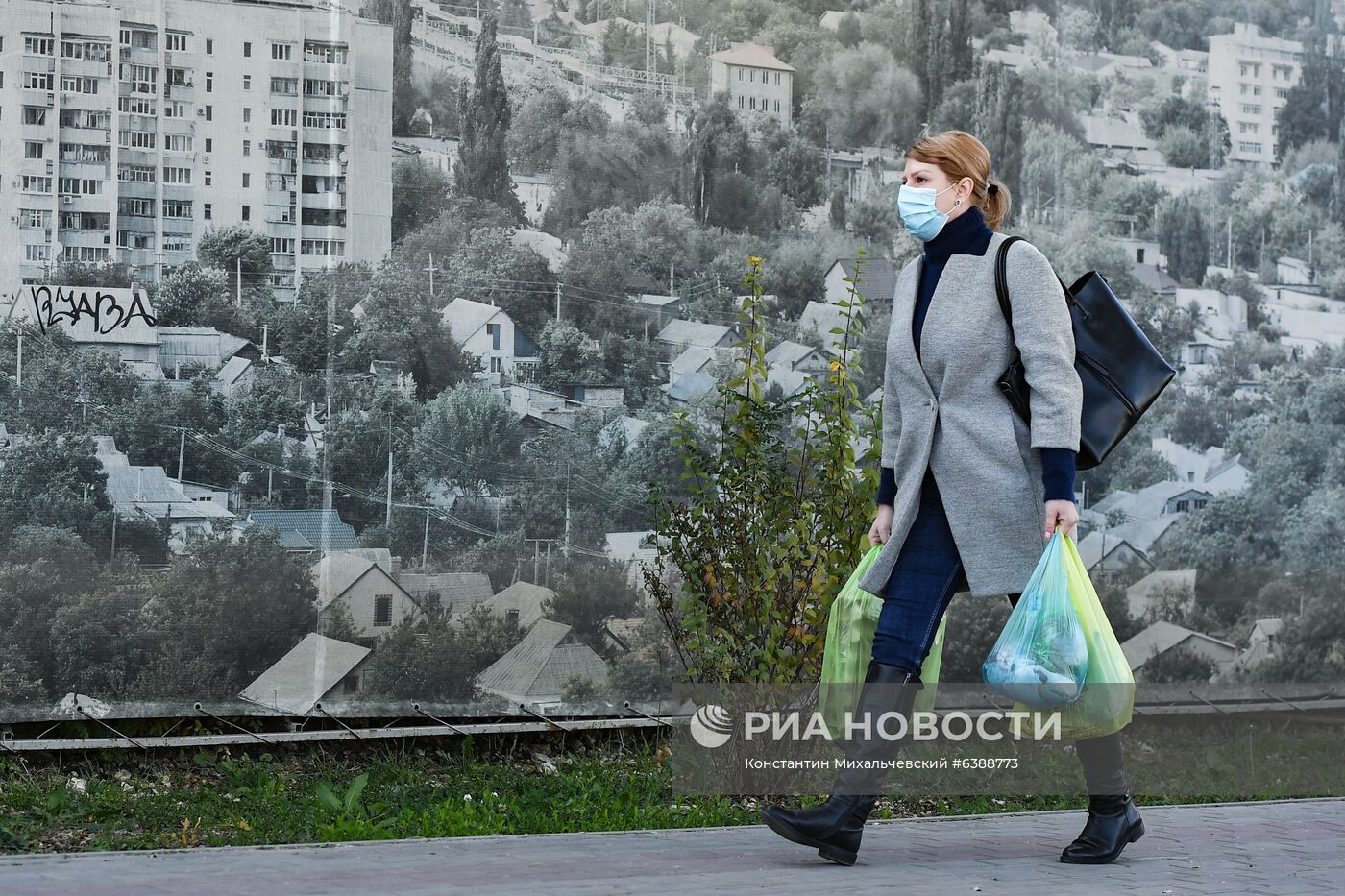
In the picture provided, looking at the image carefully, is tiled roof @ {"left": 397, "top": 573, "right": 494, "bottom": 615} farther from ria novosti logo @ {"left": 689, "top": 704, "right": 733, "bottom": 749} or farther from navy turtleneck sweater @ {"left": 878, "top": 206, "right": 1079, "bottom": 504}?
navy turtleneck sweater @ {"left": 878, "top": 206, "right": 1079, "bottom": 504}

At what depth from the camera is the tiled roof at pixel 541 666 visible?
6.20m

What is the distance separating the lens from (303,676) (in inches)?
232

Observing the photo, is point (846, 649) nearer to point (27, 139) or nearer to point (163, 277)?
point (163, 277)

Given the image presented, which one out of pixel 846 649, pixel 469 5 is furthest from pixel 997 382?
pixel 469 5

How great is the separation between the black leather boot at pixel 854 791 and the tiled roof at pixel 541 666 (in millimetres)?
1947

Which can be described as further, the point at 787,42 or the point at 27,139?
the point at 787,42

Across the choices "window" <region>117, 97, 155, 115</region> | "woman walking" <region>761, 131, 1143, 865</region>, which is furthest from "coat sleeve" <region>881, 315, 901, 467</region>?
"window" <region>117, 97, 155, 115</region>

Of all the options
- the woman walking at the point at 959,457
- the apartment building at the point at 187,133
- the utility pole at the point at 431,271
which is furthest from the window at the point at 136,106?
the woman walking at the point at 959,457

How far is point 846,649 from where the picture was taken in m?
4.91

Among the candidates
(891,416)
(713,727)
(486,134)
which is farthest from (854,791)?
(486,134)

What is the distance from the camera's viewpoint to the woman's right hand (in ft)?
15.3

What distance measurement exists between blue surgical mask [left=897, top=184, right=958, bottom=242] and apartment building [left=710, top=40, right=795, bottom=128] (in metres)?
2.26

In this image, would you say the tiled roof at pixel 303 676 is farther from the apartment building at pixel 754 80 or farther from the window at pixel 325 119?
the apartment building at pixel 754 80

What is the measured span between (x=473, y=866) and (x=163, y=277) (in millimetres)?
2502
